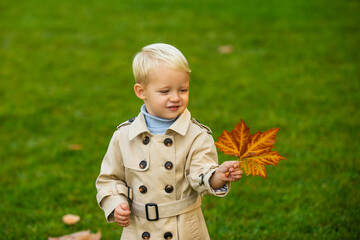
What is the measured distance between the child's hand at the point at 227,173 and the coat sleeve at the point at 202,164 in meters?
0.04

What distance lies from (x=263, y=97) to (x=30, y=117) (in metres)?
2.79

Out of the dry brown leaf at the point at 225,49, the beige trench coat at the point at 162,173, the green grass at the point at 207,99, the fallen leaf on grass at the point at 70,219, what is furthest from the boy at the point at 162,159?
the dry brown leaf at the point at 225,49

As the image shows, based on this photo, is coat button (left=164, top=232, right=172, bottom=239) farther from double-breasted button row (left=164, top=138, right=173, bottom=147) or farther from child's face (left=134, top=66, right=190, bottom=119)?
child's face (left=134, top=66, right=190, bottom=119)

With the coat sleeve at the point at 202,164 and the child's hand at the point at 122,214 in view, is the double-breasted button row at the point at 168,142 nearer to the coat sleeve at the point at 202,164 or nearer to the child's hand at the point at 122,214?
the coat sleeve at the point at 202,164

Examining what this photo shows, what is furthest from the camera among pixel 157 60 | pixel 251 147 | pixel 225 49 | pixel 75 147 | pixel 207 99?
pixel 225 49

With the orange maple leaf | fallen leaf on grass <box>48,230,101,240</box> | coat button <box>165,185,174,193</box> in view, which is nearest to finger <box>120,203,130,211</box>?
coat button <box>165,185,174,193</box>

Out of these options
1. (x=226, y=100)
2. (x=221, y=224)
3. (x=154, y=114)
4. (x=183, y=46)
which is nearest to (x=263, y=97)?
(x=226, y=100)

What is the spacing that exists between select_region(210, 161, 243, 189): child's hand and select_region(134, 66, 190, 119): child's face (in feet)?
1.26

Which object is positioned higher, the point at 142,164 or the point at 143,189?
the point at 142,164

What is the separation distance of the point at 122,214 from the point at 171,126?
493 millimetres

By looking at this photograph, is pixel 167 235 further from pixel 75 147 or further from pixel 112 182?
pixel 75 147

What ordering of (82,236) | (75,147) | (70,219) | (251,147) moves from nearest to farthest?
(251,147) < (82,236) < (70,219) < (75,147)

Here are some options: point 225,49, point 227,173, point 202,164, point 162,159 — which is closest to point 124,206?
point 162,159

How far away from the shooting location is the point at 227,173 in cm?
205
